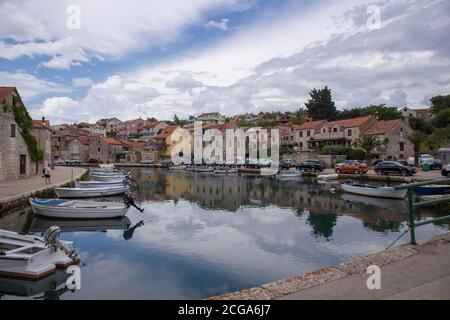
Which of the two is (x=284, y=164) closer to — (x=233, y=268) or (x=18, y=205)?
(x=18, y=205)

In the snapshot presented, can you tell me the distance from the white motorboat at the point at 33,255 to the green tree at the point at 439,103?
9367 cm

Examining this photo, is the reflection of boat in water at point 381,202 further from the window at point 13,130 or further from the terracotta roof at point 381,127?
the terracotta roof at point 381,127

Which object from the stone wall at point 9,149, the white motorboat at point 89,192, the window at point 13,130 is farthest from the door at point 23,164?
the white motorboat at point 89,192

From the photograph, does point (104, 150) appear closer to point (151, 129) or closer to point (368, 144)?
point (151, 129)

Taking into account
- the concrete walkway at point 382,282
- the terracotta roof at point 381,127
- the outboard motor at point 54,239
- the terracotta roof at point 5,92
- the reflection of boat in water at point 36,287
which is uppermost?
the terracotta roof at point 5,92

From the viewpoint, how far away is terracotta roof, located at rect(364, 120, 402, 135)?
6056cm

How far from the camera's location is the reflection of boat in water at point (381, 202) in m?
25.0

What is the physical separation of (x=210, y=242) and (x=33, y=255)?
770 centimetres

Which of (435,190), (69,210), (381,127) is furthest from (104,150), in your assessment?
(435,190)

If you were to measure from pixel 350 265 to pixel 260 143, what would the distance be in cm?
7326

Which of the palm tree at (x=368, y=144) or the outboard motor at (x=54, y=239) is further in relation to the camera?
the palm tree at (x=368, y=144)

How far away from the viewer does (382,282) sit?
17.9ft

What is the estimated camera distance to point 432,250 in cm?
693
